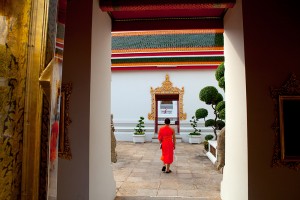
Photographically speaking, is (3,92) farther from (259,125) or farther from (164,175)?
(164,175)

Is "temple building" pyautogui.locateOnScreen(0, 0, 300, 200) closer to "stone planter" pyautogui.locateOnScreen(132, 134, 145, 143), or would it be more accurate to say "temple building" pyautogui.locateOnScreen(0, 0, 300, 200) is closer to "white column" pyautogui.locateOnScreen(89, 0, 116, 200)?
"white column" pyautogui.locateOnScreen(89, 0, 116, 200)

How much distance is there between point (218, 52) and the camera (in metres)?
11.5

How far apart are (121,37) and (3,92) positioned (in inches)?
472

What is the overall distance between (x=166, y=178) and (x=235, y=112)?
2.99 meters

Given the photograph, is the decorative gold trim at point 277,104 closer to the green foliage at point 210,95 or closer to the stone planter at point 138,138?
the green foliage at point 210,95

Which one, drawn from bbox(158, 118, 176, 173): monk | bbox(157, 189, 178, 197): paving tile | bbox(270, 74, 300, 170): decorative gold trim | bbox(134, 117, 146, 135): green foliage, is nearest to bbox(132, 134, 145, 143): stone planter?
bbox(134, 117, 146, 135): green foliage

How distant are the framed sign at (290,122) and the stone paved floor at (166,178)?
6.12ft

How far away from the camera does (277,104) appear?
3020 mm

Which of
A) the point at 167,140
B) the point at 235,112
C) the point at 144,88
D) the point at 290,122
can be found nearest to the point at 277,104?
the point at 290,122

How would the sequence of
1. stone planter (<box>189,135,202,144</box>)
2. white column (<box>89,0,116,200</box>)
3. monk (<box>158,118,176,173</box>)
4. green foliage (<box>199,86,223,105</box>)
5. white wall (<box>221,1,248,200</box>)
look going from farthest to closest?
stone planter (<box>189,135,202,144</box>) → green foliage (<box>199,86,223,105</box>) → monk (<box>158,118,176,173</box>) → white column (<box>89,0,116,200</box>) → white wall (<box>221,1,248,200</box>)

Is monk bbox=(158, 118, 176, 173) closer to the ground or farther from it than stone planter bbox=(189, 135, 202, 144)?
farther from it

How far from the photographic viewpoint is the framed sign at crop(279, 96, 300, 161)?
2.99 meters

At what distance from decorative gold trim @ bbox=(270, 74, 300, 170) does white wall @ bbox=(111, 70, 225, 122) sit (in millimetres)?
9398

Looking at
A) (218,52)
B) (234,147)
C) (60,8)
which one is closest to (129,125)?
(218,52)
